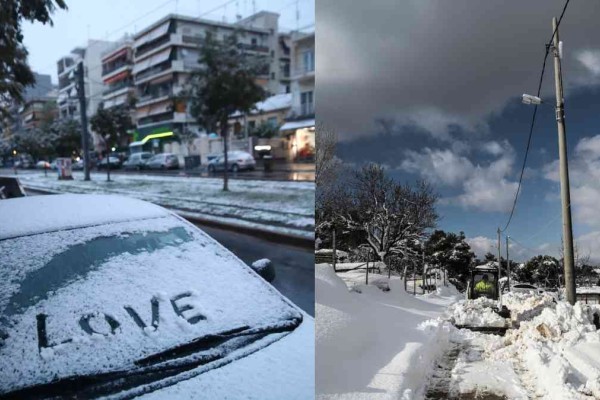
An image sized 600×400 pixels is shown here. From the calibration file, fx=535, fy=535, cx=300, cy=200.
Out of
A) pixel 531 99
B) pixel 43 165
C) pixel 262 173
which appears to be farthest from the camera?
pixel 531 99

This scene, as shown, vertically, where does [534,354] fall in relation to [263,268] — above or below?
below

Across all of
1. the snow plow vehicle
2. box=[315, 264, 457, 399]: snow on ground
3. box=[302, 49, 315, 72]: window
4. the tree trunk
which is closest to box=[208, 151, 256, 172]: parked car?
the tree trunk

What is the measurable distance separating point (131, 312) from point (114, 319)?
0.04 m

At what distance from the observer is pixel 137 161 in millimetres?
1243

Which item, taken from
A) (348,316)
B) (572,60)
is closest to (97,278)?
(348,316)

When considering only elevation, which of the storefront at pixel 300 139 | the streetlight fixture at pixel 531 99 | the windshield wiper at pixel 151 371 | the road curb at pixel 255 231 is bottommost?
the windshield wiper at pixel 151 371

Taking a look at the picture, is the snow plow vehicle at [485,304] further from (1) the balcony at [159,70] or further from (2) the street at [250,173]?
(1) the balcony at [159,70]

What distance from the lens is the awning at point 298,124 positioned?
1.40 meters

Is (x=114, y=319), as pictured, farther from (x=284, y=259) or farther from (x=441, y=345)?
(x=441, y=345)

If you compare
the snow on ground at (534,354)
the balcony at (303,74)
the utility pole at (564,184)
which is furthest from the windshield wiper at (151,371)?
the utility pole at (564,184)

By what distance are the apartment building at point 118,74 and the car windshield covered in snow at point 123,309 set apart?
11.3 inches

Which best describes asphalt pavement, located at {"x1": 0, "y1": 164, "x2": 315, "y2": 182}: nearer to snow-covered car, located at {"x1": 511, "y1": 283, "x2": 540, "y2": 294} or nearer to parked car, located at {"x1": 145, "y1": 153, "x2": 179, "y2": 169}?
parked car, located at {"x1": 145, "y1": 153, "x2": 179, "y2": 169}

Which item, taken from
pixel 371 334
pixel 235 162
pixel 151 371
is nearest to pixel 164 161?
pixel 235 162

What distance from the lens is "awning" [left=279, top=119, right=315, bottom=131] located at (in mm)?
1404
